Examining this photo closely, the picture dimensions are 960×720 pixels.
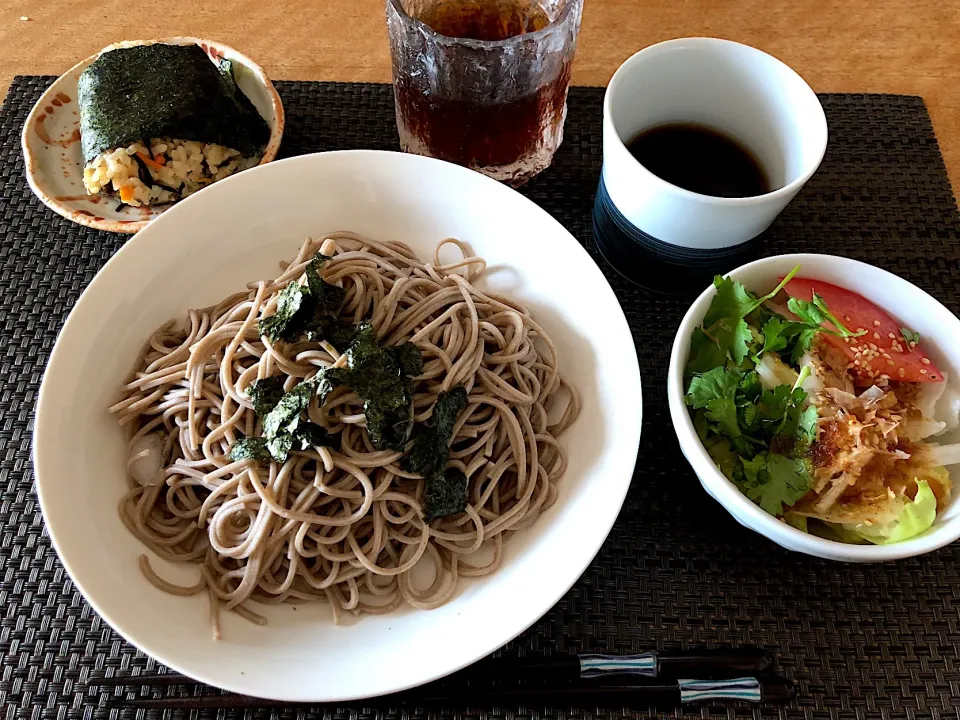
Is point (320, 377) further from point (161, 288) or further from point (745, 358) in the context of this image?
point (745, 358)

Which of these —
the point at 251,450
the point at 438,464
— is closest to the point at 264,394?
the point at 251,450

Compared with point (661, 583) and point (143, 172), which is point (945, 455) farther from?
point (143, 172)

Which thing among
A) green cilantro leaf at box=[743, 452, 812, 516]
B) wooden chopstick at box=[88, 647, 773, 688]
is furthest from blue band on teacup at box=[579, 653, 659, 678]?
green cilantro leaf at box=[743, 452, 812, 516]

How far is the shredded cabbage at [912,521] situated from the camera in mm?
1059

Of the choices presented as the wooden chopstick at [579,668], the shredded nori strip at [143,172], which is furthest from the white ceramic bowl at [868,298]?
the shredded nori strip at [143,172]

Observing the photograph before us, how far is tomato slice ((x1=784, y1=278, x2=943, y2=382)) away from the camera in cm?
Result: 117

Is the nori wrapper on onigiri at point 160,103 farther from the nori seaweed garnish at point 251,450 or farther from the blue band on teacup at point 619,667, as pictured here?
the blue band on teacup at point 619,667

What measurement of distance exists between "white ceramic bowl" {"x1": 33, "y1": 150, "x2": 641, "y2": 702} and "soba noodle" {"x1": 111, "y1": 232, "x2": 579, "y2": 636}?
35 millimetres

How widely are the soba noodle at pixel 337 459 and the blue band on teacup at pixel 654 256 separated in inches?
11.1

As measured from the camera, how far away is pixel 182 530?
120 cm

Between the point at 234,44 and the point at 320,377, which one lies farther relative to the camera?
the point at 234,44

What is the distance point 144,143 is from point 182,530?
0.86 metres

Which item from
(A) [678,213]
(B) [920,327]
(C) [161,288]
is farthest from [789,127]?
(C) [161,288]

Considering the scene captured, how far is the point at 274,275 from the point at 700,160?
3.09 feet
